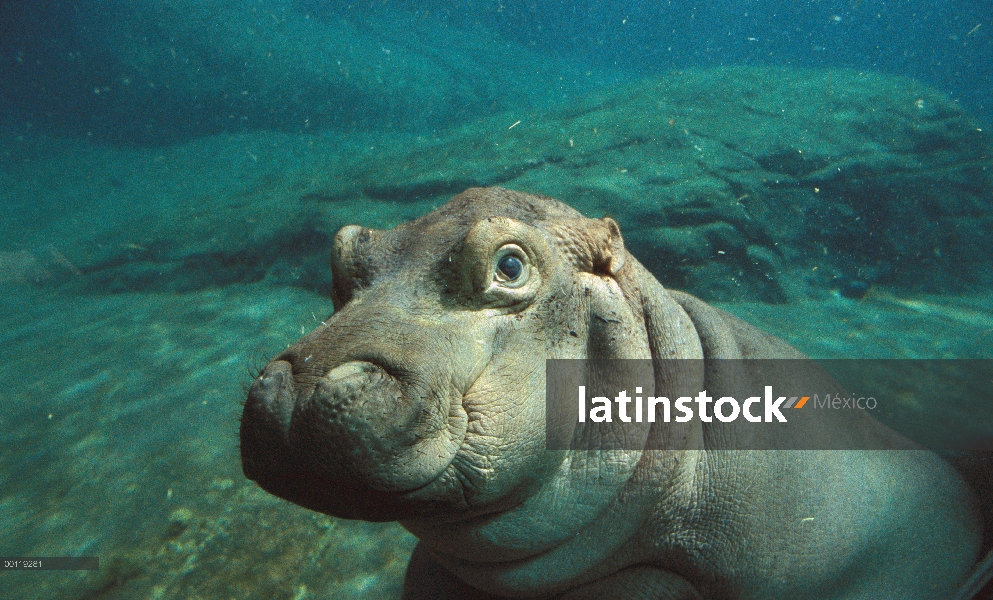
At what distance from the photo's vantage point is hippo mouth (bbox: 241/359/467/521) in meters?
1.27

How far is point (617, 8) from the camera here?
242 ft

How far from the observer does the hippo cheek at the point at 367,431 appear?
1.26m

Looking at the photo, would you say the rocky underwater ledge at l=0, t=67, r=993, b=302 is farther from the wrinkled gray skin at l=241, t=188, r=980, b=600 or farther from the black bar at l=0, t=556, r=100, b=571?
the wrinkled gray skin at l=241, t=188, r=980, b=600

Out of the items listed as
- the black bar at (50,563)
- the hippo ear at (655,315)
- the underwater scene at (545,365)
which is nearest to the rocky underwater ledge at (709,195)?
the underwater scene at (545,365)

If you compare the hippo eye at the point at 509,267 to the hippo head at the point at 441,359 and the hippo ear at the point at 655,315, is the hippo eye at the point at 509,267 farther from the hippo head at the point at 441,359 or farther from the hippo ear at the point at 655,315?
the hippo ear at the point at 655,315

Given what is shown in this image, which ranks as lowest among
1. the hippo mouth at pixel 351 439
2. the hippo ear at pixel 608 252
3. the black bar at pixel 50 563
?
the black bar at pixel 50 563

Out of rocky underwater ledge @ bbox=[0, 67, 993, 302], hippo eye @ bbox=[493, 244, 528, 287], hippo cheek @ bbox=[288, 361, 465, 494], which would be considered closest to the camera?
hippo cheek @ bbox=[288, 361, 465, 494]

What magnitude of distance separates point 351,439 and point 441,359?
0.32 m

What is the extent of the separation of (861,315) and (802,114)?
6.73 m

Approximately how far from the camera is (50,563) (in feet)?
13.2

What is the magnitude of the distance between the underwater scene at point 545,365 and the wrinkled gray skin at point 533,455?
1cm

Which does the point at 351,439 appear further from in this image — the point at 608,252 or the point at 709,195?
the point at 709,195

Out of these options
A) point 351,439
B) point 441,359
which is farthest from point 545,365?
point 351,439

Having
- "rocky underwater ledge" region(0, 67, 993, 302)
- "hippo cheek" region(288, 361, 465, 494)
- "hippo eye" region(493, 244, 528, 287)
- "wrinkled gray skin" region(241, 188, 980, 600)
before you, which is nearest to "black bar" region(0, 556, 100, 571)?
"wrinkled gray skin" region(241, 188, 980, 600)
